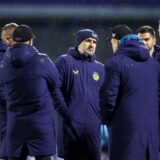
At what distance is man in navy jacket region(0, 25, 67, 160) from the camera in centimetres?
851

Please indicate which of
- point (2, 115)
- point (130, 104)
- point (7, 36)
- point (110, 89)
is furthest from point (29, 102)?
point (7, 36)

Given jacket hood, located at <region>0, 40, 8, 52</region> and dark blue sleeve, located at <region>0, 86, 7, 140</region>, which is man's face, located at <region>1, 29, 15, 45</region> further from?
dark blue sleeve, located at <region>0, 86, 7, 140</region>

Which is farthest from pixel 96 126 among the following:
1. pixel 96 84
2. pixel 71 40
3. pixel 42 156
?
pixel 71 40

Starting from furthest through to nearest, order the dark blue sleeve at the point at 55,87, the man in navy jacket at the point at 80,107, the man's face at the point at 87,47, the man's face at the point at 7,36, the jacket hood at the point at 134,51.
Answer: the man's face at the point at 7,36, the man's face at the point at 87,47, the man in navy jacket at the point at 80,107, the dark blue sleeve at the point at 55,87, the jacket hood at the point at 134,51

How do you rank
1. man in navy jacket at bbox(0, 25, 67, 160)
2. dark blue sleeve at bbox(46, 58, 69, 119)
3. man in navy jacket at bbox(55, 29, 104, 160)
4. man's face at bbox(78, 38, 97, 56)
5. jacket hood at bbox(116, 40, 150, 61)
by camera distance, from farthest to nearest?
man's face at bbox(78, 38, 97, 56), man in navy jacket at bbox(55, 29, 104, 160), dark blue sleeve at bbox(46, 58, 69, 119), man in navy jacket at bbox(0, 25, 67, 160), jacket hood at bbox(116, 40, 150, 61)

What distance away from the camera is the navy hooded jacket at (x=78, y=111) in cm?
950

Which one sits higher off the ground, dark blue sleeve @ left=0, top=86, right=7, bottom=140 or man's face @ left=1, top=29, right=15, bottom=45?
man's face @ left=1, top=29, right=15, bottom=45

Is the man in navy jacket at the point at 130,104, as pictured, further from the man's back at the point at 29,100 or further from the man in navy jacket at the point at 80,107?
the man in navy jacket at the point at 80,107

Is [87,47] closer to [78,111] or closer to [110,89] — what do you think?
[78,111]

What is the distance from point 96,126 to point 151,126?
1.46 metres

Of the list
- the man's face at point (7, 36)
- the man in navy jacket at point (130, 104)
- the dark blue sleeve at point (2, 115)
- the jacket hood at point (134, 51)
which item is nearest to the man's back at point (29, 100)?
the dark blue sleeve at point (2, 115)

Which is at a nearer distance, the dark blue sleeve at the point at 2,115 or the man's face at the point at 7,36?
the dark blue sleeve at the point at 2,115

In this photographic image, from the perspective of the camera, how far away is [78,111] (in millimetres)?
9508

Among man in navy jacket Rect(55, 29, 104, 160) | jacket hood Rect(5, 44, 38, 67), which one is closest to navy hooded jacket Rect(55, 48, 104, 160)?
man in navy jacket Rect(55, 29, 104, 160)
